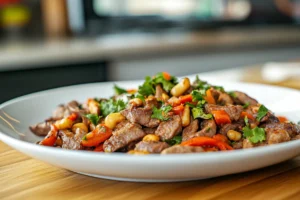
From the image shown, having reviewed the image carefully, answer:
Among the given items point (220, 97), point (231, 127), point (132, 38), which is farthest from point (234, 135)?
point (132, 38)

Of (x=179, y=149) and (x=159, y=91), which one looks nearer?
(x=179, y=149)

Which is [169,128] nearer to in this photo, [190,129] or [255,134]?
[190,129]

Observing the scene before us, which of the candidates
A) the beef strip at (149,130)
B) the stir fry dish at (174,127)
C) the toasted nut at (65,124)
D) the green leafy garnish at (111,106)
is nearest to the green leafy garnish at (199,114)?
the stir fry dish at (174,127)

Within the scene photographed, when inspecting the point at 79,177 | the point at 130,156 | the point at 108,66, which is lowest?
the point at 108,66

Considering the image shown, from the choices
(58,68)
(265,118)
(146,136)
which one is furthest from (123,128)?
(58,68)

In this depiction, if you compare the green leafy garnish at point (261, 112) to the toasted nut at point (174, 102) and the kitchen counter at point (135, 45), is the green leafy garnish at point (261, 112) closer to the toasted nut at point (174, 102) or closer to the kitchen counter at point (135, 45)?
the toasted nut at point (174, 102)

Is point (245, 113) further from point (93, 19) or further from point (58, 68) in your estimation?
point (93, 19)
